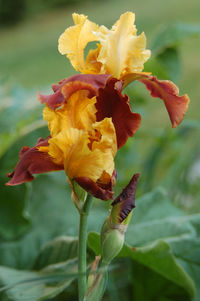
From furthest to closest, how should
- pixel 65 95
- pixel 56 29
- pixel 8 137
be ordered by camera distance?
pixel 56 29 < pixel 8 137 < pixel 65 95

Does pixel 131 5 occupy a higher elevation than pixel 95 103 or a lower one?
lower

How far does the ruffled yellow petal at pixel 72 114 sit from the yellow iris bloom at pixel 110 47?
1.4 inches

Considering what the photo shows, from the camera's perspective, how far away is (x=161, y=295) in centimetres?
78

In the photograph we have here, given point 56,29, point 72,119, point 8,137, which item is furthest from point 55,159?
point 56,29

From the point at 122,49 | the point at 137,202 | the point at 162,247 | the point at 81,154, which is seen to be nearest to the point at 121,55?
the point at 122,49

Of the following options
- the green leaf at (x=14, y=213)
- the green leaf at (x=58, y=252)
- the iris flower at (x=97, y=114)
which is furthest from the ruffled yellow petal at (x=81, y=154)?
the green leaf at (x=14, y=213)

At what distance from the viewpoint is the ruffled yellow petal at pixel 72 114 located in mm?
454

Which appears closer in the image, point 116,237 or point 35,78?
point 116,237

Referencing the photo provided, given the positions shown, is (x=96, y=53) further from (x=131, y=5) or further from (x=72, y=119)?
(x=131, y=5)

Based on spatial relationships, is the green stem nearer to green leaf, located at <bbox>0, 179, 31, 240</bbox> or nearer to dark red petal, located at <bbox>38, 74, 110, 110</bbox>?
dark red petal, located at <bbox>38, 74, 110, 110</bbox>

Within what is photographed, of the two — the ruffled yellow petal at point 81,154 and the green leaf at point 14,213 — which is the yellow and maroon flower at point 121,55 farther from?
the green leaf at point 14,213

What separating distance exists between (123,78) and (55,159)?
0.11 metres

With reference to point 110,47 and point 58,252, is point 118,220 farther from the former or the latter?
point 58,252

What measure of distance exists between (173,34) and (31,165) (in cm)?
A: 59
